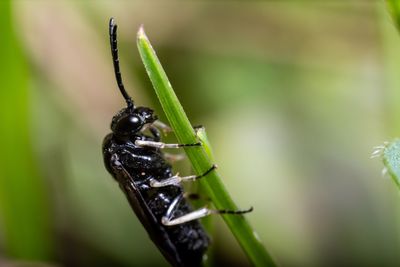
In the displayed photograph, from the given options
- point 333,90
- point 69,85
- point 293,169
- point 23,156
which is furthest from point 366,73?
point 23,156

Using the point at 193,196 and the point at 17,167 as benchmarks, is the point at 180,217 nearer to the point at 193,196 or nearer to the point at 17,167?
the point at 193,196

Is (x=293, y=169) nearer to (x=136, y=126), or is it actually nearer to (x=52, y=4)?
(x=136, y=126)

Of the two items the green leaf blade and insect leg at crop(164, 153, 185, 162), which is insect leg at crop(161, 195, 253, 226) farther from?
the green leaf blade

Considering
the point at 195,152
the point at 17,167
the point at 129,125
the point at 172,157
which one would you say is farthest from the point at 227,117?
the point at 195,152

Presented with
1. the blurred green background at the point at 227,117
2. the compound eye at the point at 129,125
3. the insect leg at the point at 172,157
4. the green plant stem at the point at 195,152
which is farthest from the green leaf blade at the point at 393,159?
the blurred green background at the point at 227,117

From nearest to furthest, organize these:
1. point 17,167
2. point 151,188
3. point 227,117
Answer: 1. point 151,188
2. point 17,167
3. point 227,117

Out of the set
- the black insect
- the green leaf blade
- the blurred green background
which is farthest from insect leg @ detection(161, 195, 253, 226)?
the green leaf blade

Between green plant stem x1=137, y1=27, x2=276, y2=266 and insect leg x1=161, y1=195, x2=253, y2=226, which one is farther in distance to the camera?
insect leg x1=161, y1=195, x2=253, y2=226
